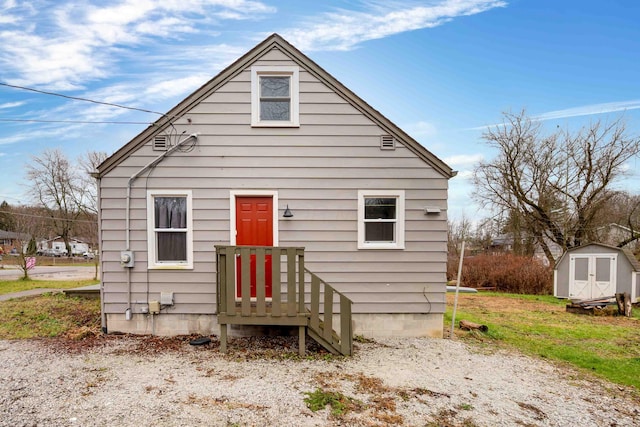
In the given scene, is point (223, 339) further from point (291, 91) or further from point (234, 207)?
point (291, 91)

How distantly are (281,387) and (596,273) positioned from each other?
13014 millimetres

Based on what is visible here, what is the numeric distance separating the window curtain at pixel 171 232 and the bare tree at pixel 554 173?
18834 millimetres

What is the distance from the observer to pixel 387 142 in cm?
580

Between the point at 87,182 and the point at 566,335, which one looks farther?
the point at 87,182

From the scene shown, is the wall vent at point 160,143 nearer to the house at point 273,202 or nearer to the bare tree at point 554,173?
the house at point 273,202

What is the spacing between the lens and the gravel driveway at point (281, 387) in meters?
3.06

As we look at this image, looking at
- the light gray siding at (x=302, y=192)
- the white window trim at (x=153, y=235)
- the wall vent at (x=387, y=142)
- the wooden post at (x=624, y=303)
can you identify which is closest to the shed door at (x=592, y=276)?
the wooden post at (x=624, y=303)

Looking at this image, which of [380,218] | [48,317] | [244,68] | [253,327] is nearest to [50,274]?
[48,317]

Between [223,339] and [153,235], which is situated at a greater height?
[153,235]

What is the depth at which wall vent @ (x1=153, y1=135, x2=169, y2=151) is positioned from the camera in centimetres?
566

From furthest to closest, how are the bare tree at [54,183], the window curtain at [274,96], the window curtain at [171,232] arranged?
the bare tree at [54,183]
the window curtain at [274,96]
the window curtain at [171,232]

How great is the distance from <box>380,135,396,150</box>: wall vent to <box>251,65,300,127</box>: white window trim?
1606mm

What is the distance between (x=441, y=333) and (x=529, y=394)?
2.11m

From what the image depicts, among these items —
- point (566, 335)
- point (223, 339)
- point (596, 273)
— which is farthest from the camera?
point (596, 273)
